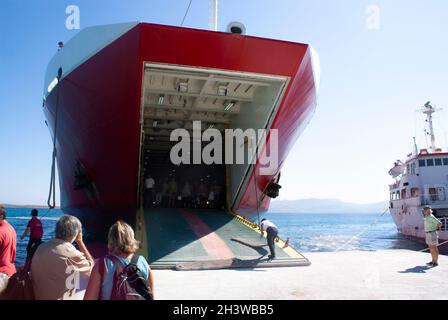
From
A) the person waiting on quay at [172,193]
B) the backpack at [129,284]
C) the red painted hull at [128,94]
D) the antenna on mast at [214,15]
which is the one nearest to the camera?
the backpack at [129,284]

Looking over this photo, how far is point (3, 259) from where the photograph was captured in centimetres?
353

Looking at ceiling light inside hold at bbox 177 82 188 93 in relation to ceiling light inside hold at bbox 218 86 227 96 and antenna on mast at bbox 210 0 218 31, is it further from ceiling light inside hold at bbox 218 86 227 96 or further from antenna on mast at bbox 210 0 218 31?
antenna on mast at bbox 210 0 218 31

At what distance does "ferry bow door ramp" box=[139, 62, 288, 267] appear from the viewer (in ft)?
26.2

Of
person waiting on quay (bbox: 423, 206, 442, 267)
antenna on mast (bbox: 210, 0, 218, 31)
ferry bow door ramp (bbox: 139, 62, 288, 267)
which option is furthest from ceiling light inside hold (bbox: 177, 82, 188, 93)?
person waiting on quay (bbox: 423, 206, 442, 267)

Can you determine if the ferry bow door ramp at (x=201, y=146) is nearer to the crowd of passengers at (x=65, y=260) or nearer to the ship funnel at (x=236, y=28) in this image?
the ship funnel at (x=236, y=28)

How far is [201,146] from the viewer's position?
595 inches

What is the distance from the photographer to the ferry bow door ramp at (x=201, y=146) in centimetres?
798

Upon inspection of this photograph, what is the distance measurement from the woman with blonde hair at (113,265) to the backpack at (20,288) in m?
0.82

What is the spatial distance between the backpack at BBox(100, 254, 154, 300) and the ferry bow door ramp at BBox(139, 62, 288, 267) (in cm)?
464

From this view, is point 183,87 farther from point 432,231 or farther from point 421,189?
point 421,189

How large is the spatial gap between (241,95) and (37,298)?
869 cm

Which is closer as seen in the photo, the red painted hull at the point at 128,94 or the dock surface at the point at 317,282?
the dock surface at the point at 317,282

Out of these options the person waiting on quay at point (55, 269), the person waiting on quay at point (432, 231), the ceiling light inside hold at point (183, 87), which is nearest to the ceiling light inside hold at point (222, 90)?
the ceiling light inside hold at point (183, 87)
